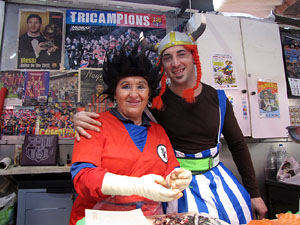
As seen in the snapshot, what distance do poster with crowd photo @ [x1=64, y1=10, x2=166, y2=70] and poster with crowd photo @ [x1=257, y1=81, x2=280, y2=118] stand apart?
4.07 feet

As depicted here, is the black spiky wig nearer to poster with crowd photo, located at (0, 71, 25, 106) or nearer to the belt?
the belt

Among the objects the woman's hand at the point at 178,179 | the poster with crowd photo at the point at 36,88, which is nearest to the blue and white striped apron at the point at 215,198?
the woman's hand at the point at 178,179

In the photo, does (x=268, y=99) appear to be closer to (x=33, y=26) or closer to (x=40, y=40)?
(x=40, y=40)

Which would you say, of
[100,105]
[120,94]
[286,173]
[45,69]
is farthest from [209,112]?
[45,69]

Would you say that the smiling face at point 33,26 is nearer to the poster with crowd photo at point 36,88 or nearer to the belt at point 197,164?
the poster with crowd photo at point 36,88

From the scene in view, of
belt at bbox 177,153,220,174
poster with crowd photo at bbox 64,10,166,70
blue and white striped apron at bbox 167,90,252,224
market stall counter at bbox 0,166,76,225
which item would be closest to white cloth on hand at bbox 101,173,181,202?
blue and white striped apron at bbox 167,90,252,224

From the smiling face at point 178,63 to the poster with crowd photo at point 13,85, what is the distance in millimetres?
1637

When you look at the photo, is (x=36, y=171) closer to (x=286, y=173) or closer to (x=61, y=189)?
(x=61, y=189)

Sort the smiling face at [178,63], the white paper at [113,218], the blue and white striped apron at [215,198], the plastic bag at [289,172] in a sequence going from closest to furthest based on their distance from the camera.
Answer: the white paper at [113,218], the blue and white striped apron at [215,198], the smiling face at [178,63], the plastic bag at [289,172]

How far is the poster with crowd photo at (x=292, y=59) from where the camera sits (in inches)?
105

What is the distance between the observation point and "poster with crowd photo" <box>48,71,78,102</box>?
221 cm

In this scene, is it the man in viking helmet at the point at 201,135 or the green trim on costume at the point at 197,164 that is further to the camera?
the green trim on costume at the point at 197,164

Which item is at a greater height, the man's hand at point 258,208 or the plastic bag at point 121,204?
the plastic bag at point 121,204

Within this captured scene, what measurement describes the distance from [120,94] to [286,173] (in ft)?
6.70
